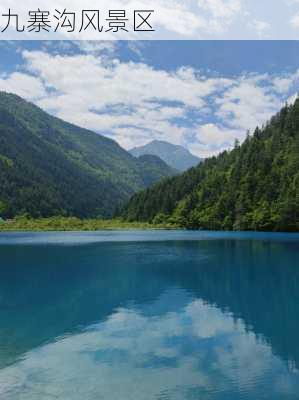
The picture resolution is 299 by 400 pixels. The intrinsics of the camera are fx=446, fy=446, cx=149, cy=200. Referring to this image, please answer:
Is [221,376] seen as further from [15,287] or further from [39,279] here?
[39,279]

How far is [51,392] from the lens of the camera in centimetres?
1473

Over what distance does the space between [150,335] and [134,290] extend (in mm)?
13646

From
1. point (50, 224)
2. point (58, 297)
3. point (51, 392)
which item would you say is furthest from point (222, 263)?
point (50, 224)

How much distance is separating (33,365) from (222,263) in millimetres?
37173

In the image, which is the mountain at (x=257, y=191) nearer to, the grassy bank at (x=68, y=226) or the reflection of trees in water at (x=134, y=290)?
the grassy bank at (x=68, y=226)

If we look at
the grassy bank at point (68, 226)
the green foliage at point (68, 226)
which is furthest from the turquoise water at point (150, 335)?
the green foliage at point (68, 226)

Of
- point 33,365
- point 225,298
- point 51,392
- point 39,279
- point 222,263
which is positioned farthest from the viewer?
point 222,263

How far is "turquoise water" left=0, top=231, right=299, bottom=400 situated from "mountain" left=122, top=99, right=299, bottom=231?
101419mm

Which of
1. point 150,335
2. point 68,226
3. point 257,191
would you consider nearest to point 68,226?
point 68,226

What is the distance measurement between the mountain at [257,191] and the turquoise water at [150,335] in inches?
3993

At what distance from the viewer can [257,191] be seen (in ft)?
522

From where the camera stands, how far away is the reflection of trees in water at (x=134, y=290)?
2319 cm

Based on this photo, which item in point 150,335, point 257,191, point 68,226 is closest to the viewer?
point 150,335

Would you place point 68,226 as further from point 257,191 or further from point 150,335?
point 150,335
